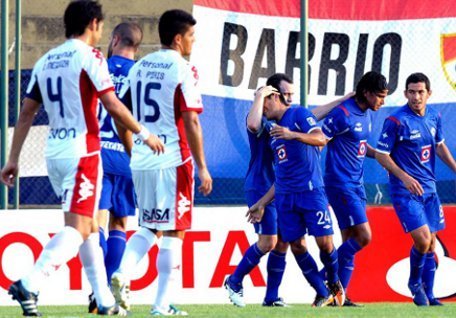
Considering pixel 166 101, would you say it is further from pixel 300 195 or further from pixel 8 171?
pixel 300 195

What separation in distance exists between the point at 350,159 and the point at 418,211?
2.46ft

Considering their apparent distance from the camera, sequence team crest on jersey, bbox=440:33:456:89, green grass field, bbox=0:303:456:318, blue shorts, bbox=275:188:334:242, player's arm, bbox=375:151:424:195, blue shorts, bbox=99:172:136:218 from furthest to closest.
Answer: team crest on jersey, bbox=440:33:456:89, player's arm, bbox=375:151:424:195, blue shorts, bbox=275:188:334:242, blue shorts, bbox=99:172:136:218, green grass field, bbox=0:303:456:318

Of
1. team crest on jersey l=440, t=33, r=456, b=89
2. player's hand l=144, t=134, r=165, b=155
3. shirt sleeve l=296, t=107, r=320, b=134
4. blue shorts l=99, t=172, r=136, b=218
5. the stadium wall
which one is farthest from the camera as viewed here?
team crest on jersey l=440, t=33, r=456, b=89

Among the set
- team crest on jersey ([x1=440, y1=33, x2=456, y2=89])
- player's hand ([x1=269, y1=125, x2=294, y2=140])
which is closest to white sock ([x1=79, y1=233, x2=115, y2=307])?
player's hand ([x1=269, y1=125, x2=294, y2=140])

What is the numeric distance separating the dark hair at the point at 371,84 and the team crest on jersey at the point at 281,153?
103 cm

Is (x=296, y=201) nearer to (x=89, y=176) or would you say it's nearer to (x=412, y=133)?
(x=412, y=133)

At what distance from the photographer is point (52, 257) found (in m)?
7.57

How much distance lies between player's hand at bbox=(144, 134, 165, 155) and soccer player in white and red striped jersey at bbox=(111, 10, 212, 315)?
0.97 feet

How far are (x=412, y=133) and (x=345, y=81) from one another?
231 cm

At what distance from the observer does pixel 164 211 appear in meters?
8.04

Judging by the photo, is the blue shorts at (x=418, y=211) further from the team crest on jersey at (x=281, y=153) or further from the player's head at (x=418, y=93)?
the team crest on jersey at (x=281, y=153)

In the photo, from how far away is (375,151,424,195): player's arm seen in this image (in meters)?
10.7

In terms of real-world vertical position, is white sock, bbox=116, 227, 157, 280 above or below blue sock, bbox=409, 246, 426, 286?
above

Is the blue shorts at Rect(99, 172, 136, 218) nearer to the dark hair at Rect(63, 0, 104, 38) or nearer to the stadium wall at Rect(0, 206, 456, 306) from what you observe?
the dark hair at Rect(63, 0, 104, 38)
